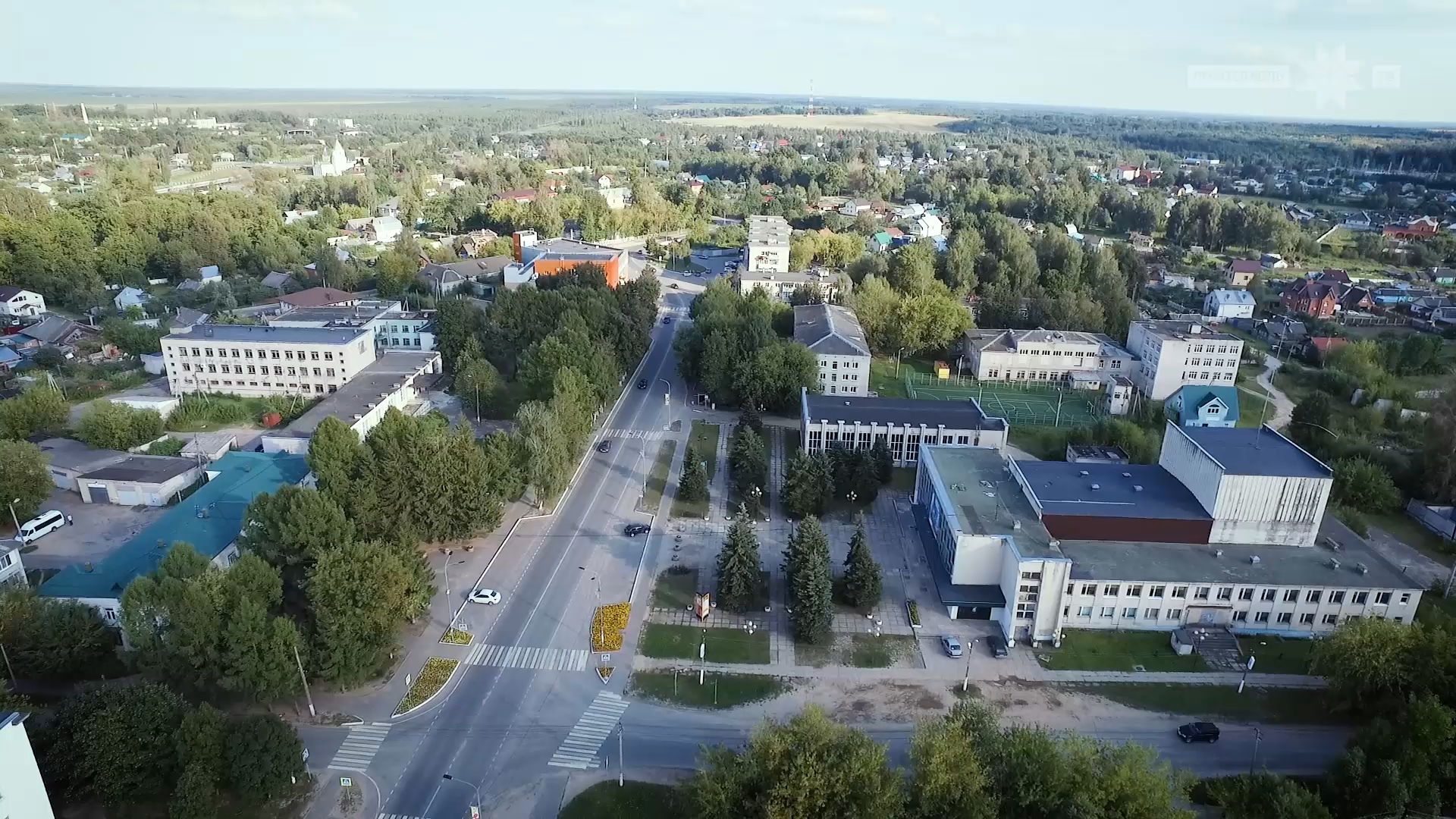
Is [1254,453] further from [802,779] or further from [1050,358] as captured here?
[1050,358]

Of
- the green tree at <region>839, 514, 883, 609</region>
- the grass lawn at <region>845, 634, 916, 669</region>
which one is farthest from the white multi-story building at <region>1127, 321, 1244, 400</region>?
the grass lawn at <region>845, 634, 916, 669</region>

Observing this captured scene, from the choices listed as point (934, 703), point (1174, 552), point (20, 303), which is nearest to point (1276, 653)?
point (1174, 552)

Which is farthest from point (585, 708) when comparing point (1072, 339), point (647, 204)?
point (647, 204)

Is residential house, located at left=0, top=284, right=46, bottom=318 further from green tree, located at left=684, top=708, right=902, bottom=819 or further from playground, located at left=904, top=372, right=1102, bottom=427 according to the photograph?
green tree, located at left=684, top=708, right=902, bottom=819

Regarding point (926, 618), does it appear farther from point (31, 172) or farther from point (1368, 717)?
point (31, 172)

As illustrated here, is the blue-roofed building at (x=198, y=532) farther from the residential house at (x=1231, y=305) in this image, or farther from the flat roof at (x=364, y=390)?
the residential house at (x=1231, y=305)

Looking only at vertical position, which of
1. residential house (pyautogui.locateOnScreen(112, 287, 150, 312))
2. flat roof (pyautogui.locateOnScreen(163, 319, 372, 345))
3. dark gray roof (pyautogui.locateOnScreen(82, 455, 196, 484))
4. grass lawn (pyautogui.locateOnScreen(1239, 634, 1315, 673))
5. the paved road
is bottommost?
the paved road
